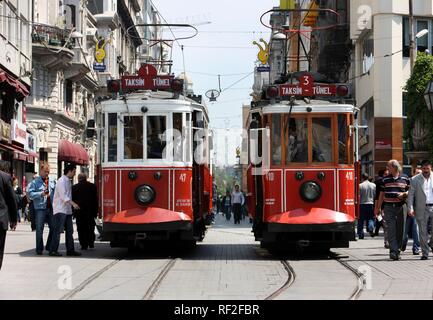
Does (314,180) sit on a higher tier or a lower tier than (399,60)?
lower

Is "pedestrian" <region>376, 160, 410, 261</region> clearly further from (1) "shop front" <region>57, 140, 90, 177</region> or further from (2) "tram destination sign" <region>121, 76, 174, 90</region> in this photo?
(1) "shop front" <region>57, 140, 90, 177</region>

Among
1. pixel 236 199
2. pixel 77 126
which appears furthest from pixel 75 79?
pixel 236 199

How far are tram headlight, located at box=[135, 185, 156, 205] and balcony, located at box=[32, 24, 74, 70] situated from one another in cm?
3160

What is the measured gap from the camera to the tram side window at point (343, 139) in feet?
55.8

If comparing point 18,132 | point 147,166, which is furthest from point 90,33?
point 147,166

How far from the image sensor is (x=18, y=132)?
4103 centimetres

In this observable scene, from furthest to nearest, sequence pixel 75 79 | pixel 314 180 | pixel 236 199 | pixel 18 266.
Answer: pixel 75 79, pixel 236 199, pixel 314 180, pixel 18 266

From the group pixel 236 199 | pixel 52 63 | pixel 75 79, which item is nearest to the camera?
pixel 236 199

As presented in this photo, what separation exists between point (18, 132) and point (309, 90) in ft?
85.0

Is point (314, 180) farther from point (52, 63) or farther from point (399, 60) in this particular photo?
point (52, 63)

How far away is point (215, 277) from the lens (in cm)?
1350

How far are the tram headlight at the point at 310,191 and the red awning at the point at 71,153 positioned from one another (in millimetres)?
35191

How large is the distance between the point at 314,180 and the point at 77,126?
135ft

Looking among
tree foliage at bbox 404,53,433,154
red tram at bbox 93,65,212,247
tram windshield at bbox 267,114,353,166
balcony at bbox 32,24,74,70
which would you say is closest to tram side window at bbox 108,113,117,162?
red tram at bbox 93,65,212,247
